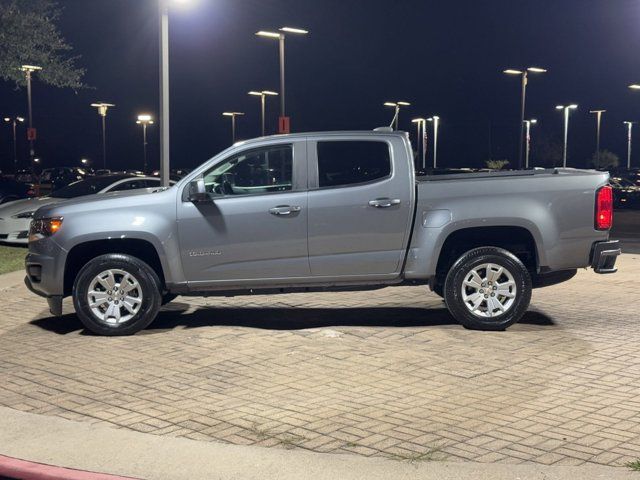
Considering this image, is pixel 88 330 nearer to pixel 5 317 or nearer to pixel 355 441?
pixel 5 317

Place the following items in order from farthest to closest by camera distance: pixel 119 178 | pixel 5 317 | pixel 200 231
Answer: pixel 119 178, pixel 5 317, pixel 200 231

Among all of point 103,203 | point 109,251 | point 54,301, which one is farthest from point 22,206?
point 103,203

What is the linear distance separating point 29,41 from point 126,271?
550 inches

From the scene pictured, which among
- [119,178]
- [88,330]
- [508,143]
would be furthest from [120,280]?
[508,143]

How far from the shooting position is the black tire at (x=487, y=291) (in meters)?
9.58

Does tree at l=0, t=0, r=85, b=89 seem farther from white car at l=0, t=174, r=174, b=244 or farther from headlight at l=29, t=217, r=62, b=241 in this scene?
headlight at l=29, t=217, r=62, b=241

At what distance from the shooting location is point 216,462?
5.62 m

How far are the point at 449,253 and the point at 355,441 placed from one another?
162 inches

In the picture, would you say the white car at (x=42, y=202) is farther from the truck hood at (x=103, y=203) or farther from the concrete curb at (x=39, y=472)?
the concrete curb at (x=39, y=472)

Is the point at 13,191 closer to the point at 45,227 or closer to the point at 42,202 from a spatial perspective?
the point at 42,202

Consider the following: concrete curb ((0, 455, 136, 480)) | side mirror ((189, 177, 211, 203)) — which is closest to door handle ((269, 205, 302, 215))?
side mirror ((189, 177, 211, 203))

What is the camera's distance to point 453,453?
586cm

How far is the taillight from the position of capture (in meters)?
9.54

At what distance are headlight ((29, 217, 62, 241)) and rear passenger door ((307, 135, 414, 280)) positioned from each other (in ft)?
8.13
